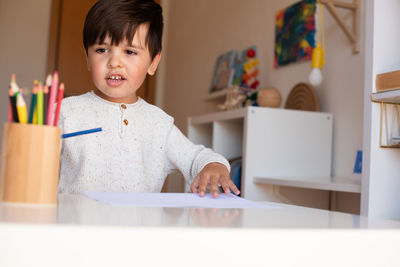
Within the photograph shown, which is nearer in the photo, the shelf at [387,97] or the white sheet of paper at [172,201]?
the white sheet of paper at [172,201]

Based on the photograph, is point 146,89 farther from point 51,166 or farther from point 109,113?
point 51,166

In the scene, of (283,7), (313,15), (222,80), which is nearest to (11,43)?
(222,80)

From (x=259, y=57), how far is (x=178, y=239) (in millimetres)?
2316

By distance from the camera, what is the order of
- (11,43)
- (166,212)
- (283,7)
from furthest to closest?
(11,43), (283,7), (166,212)

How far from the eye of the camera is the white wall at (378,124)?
1.19m

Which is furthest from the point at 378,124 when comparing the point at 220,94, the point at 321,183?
the point at 220,94

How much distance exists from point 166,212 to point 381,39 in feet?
3.08

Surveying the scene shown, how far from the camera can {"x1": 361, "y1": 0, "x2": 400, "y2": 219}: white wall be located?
3.92 ft

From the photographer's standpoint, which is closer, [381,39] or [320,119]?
[381,39]

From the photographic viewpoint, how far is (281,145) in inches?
74.9

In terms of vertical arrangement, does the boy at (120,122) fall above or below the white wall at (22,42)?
below

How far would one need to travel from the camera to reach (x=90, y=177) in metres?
1.04

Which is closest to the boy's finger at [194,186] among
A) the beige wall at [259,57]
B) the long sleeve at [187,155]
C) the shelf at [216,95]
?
the long sleeve at [187,155]

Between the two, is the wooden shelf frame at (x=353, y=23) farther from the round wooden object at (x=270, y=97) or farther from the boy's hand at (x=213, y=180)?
the boy's hand at (x=213, y=180)
